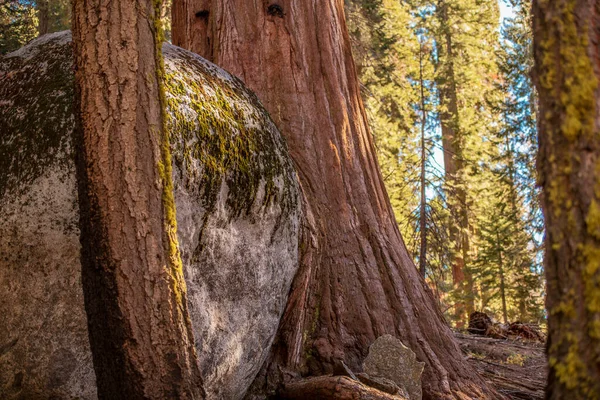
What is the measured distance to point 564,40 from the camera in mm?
1958

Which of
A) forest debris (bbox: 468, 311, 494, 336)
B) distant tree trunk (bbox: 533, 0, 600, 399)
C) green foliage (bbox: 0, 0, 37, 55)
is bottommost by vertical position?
forest debris (bbox: 468, 311, 494, 336)

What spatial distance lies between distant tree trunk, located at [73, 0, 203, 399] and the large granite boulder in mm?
693

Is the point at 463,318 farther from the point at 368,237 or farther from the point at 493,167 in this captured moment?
the point at 368,237

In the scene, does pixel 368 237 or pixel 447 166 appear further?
pixel 447 166

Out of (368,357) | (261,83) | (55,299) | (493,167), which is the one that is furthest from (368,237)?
(493,167)

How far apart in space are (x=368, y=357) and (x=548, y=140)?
282cm

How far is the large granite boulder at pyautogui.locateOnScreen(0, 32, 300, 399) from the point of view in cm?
327

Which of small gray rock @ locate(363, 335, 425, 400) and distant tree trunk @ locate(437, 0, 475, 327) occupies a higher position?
distant tree trunk @ locate(437, 0, 475, 327)

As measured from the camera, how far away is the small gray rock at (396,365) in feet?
14.3

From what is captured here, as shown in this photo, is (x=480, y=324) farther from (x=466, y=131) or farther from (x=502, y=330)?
(x=466, y=131)

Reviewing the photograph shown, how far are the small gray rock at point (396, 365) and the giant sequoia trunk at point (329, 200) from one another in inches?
5.7

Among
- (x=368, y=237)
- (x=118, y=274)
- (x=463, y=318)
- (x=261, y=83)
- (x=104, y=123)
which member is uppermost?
(x=261, y=83)

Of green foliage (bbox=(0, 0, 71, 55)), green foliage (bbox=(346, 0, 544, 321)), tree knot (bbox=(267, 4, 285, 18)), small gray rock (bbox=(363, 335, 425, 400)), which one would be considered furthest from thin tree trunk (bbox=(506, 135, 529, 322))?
green foliage (bbox=(0, 0, 71, 55))

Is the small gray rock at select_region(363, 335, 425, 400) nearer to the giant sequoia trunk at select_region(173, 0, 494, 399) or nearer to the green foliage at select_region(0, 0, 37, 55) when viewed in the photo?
the giant sequoia trunk at select_region(173, 0, 494, 399)
